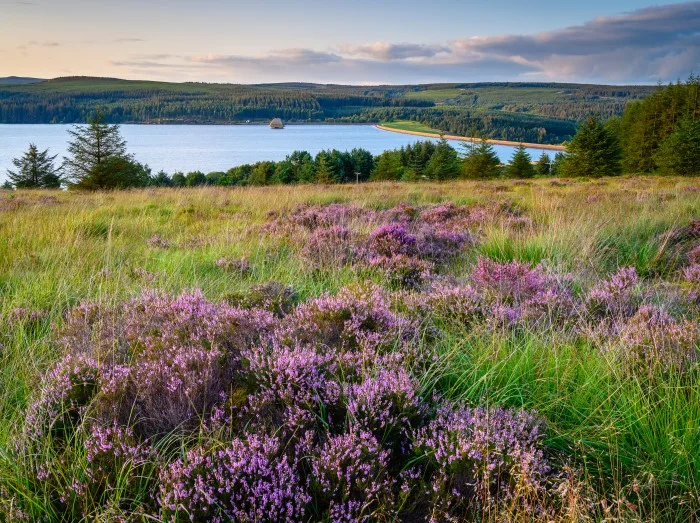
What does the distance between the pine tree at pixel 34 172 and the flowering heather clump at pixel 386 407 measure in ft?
159

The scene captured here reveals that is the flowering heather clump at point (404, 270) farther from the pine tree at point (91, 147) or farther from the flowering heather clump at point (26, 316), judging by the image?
the pine tree at point (91, 147)

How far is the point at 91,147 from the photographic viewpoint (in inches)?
1385

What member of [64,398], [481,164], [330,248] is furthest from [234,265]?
[481,164]

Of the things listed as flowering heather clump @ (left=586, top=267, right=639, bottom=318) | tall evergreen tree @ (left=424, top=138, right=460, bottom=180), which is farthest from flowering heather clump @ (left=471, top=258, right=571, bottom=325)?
tall evergreen tree @ (left=424, top=138, right=460, bottom=180)

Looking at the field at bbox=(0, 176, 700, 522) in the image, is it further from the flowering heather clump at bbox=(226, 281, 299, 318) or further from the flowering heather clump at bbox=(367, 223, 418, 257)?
the flowering heather clump at bbox=(367, 223, 418, 257)

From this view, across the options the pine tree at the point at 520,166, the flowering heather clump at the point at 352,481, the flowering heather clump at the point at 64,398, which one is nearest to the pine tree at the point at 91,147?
the flowering heather clump at the point at 64,398

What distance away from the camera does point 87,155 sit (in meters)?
35.6

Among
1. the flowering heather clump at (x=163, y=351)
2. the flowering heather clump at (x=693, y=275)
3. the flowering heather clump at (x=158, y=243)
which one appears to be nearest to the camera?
the flowering heather clump at (x=163, y=351)

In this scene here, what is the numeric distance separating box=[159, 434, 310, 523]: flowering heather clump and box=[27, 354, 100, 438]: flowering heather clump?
2.37 feet

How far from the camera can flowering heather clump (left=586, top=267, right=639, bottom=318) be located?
372cm

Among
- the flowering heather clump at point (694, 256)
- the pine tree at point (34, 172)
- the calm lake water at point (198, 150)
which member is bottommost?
the flowering heather clump at point (694, 256)

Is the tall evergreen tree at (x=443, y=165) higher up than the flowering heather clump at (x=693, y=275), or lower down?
higher up

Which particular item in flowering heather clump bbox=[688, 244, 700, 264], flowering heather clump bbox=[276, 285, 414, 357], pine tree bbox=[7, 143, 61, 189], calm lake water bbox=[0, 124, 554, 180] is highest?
calm lake water bbox=[0, 124, 554, 180]

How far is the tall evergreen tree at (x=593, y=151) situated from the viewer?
151ft
